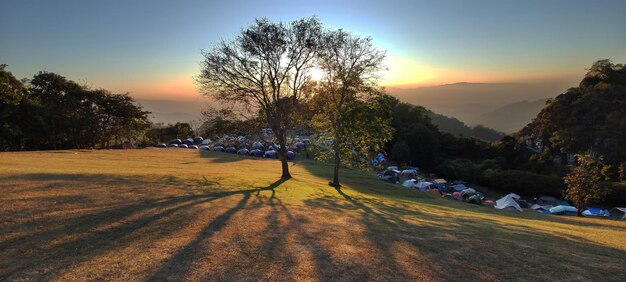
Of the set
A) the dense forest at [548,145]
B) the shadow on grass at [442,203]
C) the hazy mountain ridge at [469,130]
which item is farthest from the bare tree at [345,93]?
the hazy mountain ridge at [469,130]

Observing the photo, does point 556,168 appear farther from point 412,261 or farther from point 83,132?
point 83,132

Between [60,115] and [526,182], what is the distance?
68.9m

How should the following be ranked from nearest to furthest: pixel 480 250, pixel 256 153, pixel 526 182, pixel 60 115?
pixel 480 250 → pixel 60 115 → pixel 526 182 → pixel 256 153

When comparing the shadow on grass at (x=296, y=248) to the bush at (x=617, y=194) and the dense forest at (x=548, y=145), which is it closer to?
the dense forest at (x=548, y=145)

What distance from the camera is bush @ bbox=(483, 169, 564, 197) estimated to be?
52344 millimetres

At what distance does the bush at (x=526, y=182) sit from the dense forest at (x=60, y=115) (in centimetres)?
5937

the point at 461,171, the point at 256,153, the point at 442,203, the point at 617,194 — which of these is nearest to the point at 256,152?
the point at 256,153

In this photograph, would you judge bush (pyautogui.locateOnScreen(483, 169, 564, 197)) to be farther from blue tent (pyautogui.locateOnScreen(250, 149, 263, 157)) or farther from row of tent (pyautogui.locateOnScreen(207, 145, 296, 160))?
blue tent (pyautogui.locateOnScreen(250, 149, 263, 157))

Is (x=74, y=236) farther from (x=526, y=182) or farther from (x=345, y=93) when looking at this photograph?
(x=526, y=182)

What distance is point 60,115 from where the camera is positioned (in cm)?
4581

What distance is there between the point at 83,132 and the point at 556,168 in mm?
77492

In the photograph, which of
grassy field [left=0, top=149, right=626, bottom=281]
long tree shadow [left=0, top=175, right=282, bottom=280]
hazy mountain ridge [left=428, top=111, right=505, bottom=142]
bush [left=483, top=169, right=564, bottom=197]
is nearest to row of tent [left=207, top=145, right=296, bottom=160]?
bush [left=483, top=169, right=564, bottom=197]

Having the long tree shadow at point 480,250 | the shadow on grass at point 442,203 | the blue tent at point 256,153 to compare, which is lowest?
the shadow on grass at point 442,203

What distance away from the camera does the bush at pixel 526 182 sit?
52.3 metres
